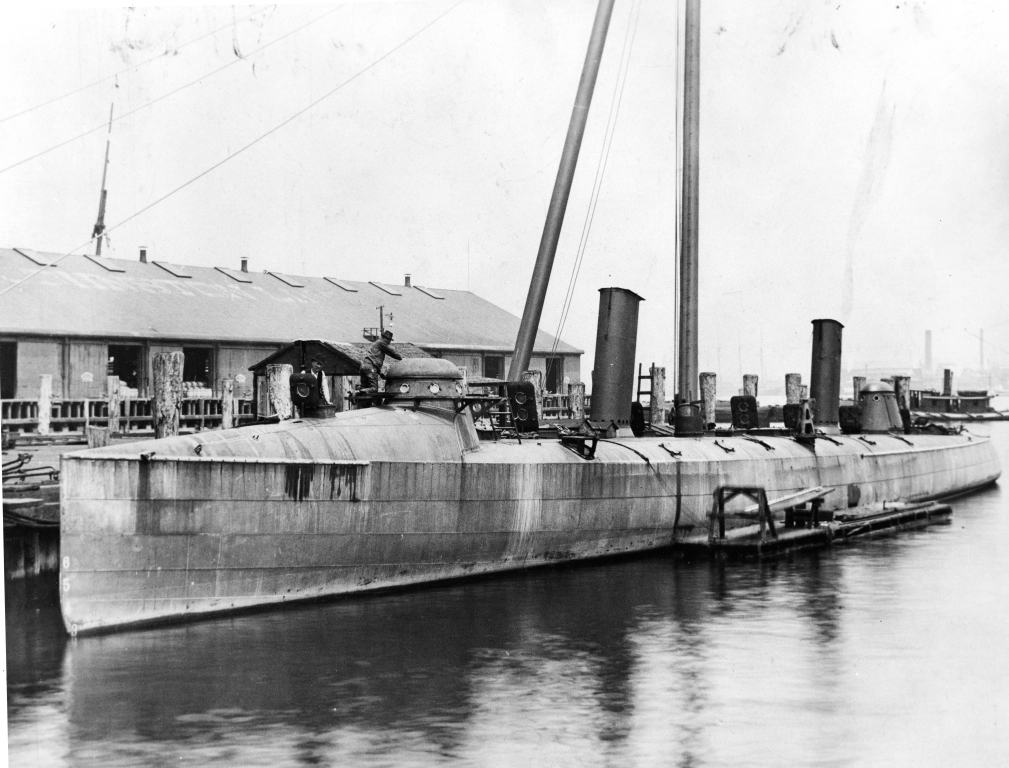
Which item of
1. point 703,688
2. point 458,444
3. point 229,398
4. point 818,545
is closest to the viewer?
point 703,688

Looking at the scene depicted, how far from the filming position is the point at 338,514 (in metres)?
16.3

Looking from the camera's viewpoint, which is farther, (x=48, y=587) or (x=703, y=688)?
(x=48, y=587)

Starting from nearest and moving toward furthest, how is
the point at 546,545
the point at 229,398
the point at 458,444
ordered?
the point at 458,444, the point at 546,545, the point at 229,398

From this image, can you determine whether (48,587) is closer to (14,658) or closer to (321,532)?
(14,658)

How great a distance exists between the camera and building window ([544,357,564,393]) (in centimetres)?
3984

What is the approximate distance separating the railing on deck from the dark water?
31.8 feet

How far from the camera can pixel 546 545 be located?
65.3 ft

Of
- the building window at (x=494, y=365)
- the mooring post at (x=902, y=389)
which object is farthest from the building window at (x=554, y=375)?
the mooring post at (x=902, y=389)

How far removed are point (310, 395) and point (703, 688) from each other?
7.76 meters

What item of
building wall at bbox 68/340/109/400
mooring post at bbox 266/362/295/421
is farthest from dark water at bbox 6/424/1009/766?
building wall at bbox 68/340/109/400

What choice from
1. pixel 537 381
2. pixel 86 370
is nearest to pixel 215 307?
pixel 86 370

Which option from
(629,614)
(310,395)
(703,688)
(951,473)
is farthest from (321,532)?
(951,473)

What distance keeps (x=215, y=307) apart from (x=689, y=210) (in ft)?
46.6

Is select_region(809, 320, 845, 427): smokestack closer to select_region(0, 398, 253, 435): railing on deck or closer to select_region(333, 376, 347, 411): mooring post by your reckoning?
select_region(333, 376, 347, 411): mooring post
